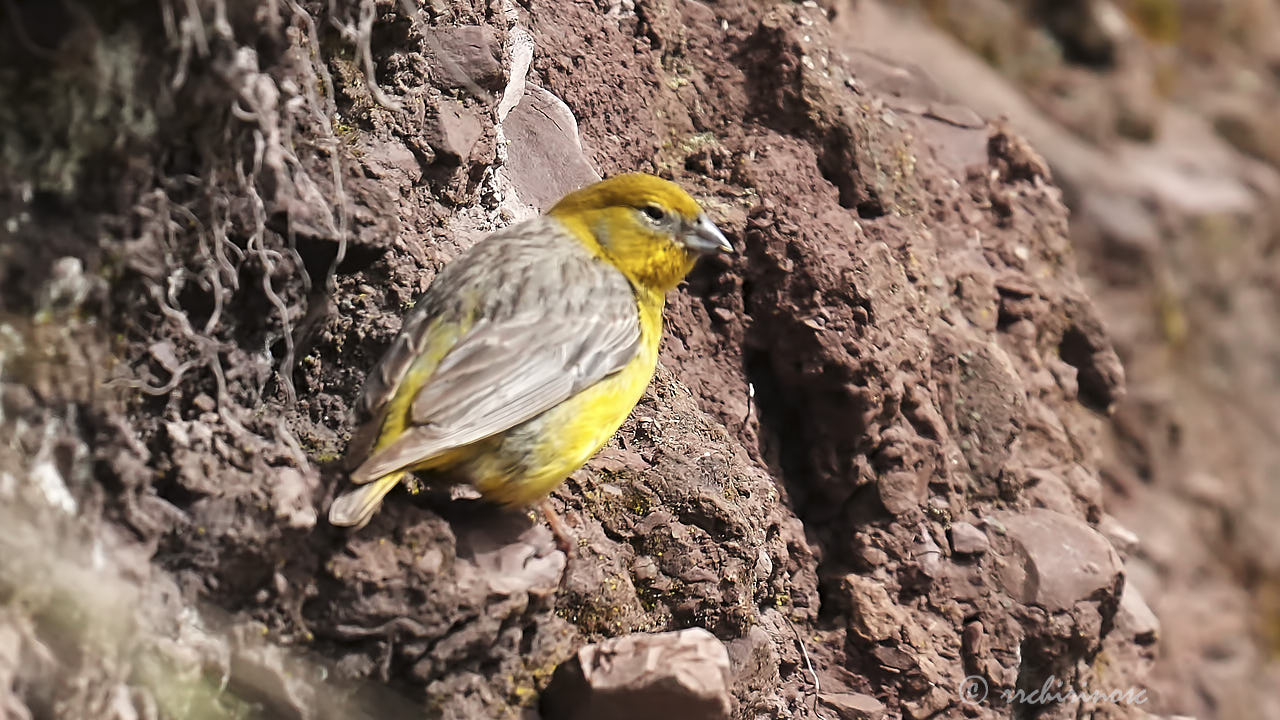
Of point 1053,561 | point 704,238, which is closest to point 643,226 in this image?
point 704,238

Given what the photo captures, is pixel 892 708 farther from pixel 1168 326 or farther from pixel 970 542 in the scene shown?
pixel 1168 326

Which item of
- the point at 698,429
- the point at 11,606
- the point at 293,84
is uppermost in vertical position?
the point at 293,84

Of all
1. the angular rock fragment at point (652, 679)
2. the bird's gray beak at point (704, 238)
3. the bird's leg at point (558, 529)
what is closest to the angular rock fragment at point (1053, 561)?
the bird's gray beak at point (704, 238)

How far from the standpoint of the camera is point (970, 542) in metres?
5.44

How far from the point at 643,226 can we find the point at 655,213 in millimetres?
65

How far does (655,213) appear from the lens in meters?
4.75

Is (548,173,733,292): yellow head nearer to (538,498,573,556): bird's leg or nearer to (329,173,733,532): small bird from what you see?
(329,173,733,532): small bird

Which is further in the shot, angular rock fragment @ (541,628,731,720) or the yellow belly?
the yellow belly

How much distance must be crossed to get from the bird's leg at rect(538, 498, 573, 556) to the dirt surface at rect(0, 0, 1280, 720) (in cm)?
6

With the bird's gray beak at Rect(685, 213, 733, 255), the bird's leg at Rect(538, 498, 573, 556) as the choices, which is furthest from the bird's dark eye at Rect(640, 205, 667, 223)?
the bird's leg at Rect(538, 498, 573, 556)

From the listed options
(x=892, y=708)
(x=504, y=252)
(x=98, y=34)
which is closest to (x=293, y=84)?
(x=98, y=34)

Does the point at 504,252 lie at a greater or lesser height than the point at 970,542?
greater

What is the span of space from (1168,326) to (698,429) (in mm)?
7336

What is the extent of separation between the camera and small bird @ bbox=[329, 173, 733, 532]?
12.2 ft
